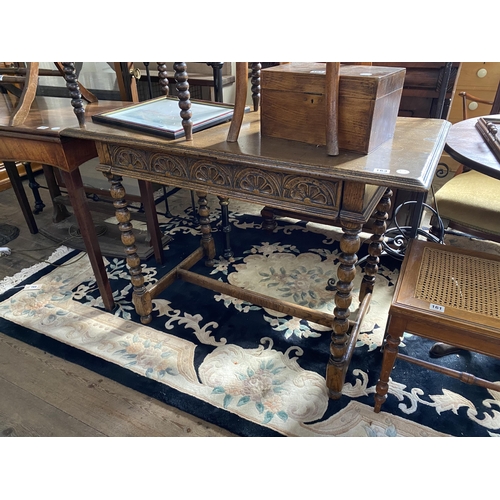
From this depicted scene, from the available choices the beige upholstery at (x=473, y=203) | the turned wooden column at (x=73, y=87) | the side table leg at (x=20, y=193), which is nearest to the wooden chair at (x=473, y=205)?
Result: the beige upholstery at (x=473, y=203)

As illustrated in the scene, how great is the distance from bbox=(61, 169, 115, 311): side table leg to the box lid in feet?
3.12

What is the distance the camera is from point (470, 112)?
336 centimetres

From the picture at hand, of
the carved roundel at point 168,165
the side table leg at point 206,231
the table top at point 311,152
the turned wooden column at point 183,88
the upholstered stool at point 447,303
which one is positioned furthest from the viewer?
the side table leg at point 206,231

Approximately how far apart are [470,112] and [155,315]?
10.7 feet

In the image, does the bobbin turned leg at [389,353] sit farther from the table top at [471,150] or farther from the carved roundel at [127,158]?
the carved roundel at [127,158]

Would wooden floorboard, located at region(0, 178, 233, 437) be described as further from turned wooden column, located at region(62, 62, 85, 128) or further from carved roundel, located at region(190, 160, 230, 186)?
turned wooden column, located at region(62, 62, 85, 128)

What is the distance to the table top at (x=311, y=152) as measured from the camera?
100cm

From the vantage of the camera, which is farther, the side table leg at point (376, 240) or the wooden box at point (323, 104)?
the side table leg at point (376, 240)

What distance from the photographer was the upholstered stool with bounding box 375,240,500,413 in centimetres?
110

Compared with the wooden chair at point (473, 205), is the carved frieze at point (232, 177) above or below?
above

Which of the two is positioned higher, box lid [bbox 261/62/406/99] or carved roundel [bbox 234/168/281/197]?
box lid [bbox 261/62/406/99]

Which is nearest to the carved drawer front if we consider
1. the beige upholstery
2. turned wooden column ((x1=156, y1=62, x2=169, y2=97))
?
turned wooden column ((x1=156, y1=62, x2=169, y2=97))

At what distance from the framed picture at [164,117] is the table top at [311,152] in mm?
28

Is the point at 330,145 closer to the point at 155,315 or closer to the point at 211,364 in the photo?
the point at 211,364
